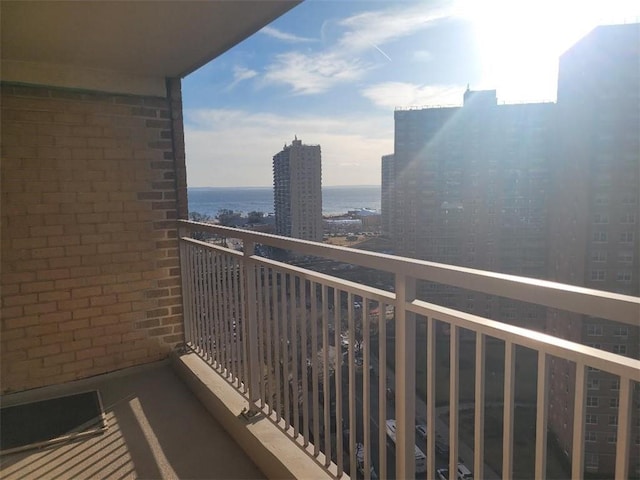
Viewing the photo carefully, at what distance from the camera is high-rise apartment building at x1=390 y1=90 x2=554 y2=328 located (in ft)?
36.6

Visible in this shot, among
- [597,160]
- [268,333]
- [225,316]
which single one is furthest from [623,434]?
[597,160]

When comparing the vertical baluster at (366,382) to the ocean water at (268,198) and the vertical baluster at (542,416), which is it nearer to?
Answer: the vertical baluster at (542,416)

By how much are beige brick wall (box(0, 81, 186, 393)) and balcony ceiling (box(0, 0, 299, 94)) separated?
377 mm

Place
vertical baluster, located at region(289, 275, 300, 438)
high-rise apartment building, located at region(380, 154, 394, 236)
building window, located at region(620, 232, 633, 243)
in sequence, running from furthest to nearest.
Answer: building window, located at region(620, 232, 633, 243)
high-rise apartment building, located at region(380, 154, 394, 236)
vertical baluster, located at region(289, 275, 300, 438)

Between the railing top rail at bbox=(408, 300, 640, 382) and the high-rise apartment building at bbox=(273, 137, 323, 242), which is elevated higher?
the high-rise apartment building at bbox=(273, 137, 323, 242)

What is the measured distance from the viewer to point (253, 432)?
2.27 meters

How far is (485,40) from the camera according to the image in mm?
4945

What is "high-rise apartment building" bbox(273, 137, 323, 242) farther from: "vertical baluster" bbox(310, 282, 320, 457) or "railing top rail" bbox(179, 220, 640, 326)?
"railing top rail" bbox(179, 220, 640, 326)

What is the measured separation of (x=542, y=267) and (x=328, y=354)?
1036cm

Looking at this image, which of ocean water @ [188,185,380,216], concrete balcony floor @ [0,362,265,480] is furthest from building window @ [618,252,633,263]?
concrete balcony floor @ [0,362,265,480]

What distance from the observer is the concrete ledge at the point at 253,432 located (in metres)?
1.95

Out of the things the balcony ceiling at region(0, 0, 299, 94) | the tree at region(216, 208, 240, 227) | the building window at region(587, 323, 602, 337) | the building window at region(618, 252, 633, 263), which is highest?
the balcony ceiling at region(0, 0, 299, 94)

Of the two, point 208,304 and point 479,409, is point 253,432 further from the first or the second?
point 479,409

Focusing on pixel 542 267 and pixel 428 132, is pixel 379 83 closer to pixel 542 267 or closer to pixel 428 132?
pixel 428 132
